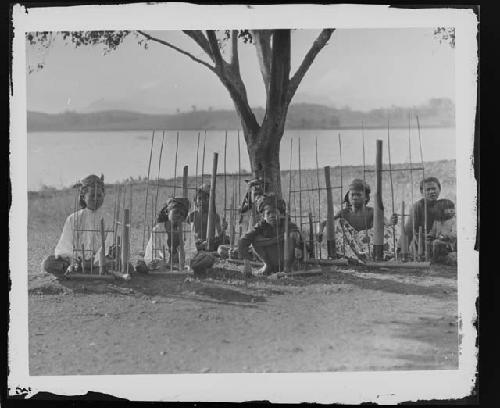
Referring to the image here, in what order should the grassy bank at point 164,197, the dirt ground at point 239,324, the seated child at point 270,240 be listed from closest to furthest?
1. the dirt ground at point 239,324
2. the grassy bank at point 164,197
3. the seated child at point 270,240

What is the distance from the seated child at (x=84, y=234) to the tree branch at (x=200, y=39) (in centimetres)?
91

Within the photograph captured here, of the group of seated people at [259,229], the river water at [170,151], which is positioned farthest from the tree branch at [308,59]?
the group of seated people at [259,229]

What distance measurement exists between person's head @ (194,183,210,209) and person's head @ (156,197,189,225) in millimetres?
64

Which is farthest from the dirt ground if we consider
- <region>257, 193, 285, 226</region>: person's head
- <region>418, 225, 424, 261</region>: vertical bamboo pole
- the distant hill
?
the distant hill

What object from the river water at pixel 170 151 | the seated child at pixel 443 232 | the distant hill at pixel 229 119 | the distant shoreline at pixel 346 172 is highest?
the distant hill at pixel 229 119

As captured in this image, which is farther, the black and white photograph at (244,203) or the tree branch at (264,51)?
the tree branch at (264,51)

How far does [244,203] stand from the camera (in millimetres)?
4016

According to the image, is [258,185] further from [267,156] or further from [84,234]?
[84,234]

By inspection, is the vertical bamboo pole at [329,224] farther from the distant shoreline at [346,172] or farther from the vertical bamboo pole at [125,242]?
the vertical bamboo pole at [125,242]

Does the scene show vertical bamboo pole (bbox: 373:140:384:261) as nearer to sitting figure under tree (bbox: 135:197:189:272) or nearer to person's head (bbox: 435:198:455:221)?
person's head (bbox: 435:198:455:221)

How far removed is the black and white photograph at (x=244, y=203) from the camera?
3.73 metres

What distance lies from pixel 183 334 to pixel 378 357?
1.04m

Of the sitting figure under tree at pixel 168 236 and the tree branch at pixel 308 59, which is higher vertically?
the tree branch at pixel 308 59

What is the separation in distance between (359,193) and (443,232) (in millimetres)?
508
